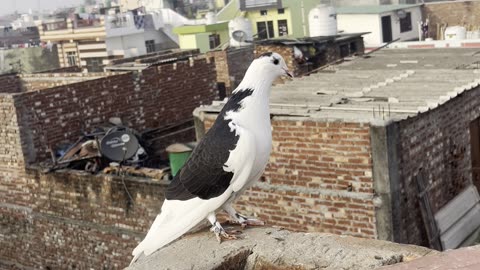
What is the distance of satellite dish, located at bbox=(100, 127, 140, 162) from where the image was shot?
1098 centimetres

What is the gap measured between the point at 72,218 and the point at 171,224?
711cm

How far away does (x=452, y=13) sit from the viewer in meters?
37.0

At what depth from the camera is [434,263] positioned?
9.23 feet

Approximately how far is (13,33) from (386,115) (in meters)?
67.1

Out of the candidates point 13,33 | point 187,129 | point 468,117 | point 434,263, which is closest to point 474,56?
point 468,117

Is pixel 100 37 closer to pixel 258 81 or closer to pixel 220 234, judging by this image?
pixel 258 81

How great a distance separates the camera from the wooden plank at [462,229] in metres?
8.43

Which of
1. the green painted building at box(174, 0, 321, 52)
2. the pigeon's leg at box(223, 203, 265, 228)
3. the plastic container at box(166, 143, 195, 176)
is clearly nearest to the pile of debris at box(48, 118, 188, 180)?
the plastic container at box(166, 143, 195, 176)

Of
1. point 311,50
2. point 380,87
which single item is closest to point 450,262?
point 380,87

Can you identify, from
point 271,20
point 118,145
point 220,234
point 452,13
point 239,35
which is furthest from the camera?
point 271,20

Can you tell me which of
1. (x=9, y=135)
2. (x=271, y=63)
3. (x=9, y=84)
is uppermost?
(x=271, y=63)

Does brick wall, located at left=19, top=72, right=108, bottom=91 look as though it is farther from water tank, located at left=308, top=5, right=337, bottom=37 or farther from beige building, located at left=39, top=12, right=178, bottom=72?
beige building, located at left=39, top=12, right=178, bottom=72

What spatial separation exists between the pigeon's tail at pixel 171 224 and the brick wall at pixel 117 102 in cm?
715

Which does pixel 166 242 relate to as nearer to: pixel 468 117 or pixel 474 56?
pixel 468 117
